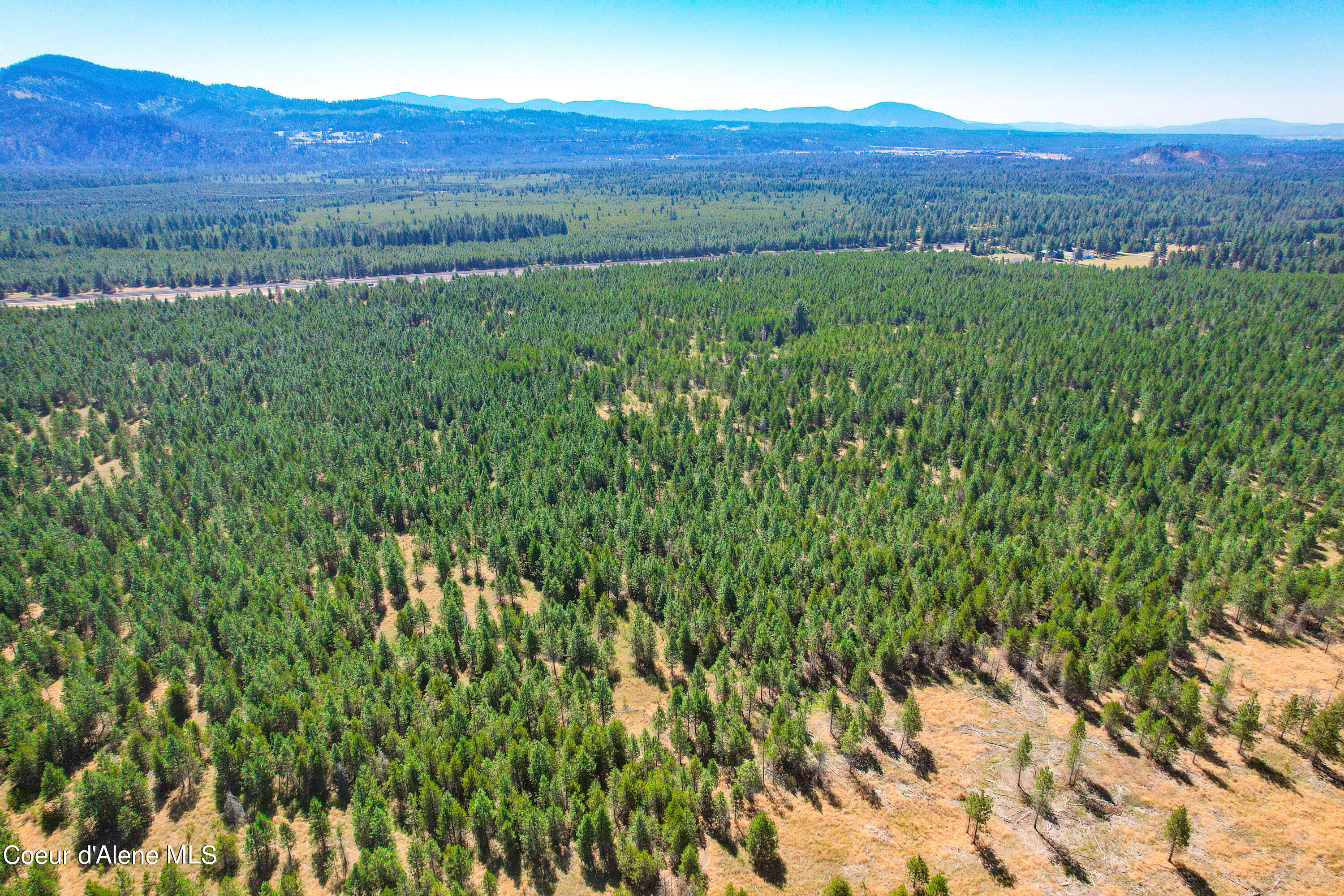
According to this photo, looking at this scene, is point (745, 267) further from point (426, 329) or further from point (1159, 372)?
point (1159, 372)

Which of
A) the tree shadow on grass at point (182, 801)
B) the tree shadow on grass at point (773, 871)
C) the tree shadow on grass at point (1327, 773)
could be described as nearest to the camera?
the tree shadow on grass at point (773, 871)

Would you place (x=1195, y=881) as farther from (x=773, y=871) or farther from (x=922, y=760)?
(x=773, y=871)

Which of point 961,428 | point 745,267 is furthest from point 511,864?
point 745,267

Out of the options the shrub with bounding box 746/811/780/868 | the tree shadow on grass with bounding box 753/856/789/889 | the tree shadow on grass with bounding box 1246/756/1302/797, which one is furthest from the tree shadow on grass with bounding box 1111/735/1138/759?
the shrub with bounding box 746/811/780/868

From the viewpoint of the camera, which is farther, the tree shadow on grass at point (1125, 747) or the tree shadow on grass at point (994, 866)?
the tree shadow on grass at point (1125, 747)

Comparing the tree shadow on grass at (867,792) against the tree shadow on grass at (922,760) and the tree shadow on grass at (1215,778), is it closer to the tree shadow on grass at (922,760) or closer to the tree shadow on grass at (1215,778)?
the tree shadow on grass at (922,760)

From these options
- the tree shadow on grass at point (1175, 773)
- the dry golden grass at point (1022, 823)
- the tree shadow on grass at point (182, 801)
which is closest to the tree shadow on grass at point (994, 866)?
the dry golden grass at point (1022, 823)

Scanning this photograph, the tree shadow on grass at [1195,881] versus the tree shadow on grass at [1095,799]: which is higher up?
the tree shadow on grass at [1095,799]

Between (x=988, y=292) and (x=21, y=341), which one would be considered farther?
(x=988, y=292)
